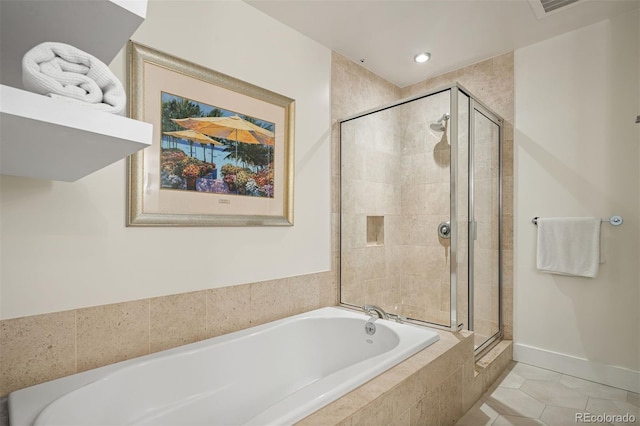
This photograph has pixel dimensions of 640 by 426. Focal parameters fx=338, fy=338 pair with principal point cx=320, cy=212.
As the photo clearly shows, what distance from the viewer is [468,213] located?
86.6 inches

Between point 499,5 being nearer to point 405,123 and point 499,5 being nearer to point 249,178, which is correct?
point 405,123

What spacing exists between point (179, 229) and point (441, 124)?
1.70 metres

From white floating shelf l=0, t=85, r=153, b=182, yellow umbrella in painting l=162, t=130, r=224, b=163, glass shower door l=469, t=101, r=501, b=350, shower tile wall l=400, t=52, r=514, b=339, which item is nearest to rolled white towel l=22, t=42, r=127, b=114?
white floating shelf l=0, t=85, r=153, b=182

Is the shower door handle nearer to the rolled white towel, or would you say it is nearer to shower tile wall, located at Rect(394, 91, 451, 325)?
shower tile wall, located at Rect(394, 91, 451, 325)

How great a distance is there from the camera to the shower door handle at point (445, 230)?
213cm

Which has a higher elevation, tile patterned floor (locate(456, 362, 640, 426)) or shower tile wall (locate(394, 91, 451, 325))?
shower tile wall (locate(394, 91, 451, 325))

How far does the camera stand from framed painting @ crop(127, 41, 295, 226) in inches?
63.6

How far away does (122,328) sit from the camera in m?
1.52

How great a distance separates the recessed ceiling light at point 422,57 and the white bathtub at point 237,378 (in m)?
2.04

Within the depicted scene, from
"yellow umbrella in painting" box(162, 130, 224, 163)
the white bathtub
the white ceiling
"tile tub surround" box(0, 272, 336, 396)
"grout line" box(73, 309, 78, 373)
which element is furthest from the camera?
the white ceiling

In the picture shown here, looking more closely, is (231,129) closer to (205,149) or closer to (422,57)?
(205,149)

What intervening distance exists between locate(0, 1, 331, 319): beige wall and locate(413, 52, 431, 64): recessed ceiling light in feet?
2.36

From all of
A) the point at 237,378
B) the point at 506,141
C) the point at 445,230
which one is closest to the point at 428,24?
the point at 506,141

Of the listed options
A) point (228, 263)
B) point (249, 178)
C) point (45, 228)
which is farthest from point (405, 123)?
point (45, 228)
